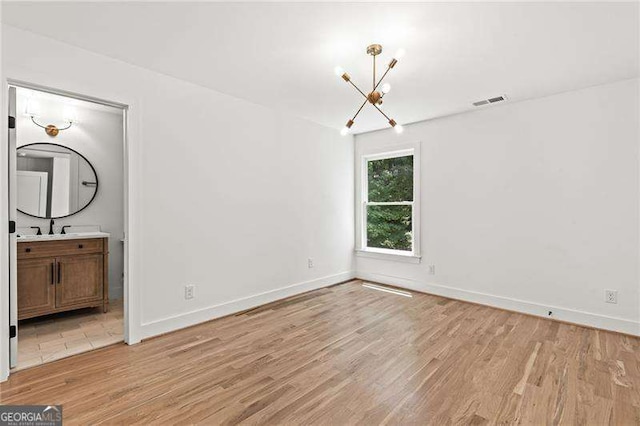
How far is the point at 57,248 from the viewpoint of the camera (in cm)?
327

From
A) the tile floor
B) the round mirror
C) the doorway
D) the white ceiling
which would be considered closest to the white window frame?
the white ceiling

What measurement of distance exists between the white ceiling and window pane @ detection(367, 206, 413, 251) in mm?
2055

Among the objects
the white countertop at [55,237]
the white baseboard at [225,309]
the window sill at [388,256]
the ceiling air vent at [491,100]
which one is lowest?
the white baseboard at [225,309]

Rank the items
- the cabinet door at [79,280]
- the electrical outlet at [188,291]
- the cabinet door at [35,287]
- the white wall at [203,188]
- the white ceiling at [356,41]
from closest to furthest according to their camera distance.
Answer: the white ceiling at [356,41]
the white wall at [203,188]
the cabinet door at [35,287]
the electrical outlet at [188,291]
the cabinet door at [79,280]

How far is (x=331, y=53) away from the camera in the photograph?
256 cm

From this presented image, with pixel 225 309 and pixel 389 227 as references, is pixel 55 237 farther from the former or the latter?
pixel 389 227

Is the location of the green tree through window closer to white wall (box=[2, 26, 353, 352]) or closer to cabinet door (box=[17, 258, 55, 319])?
white wall (box=[2, 26, 353, 352])

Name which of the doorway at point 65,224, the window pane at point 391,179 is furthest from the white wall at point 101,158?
the window pane at point 391,179

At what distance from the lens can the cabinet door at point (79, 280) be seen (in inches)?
130

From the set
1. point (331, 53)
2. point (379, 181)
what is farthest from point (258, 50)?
point (379, 181)

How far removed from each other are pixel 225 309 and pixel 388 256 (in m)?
2.65

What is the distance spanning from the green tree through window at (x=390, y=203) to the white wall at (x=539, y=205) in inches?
12.8

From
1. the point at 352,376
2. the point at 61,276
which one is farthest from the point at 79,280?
the point at 352,376

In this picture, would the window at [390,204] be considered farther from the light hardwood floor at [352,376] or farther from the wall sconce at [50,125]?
the wall sconce at [50,125]
